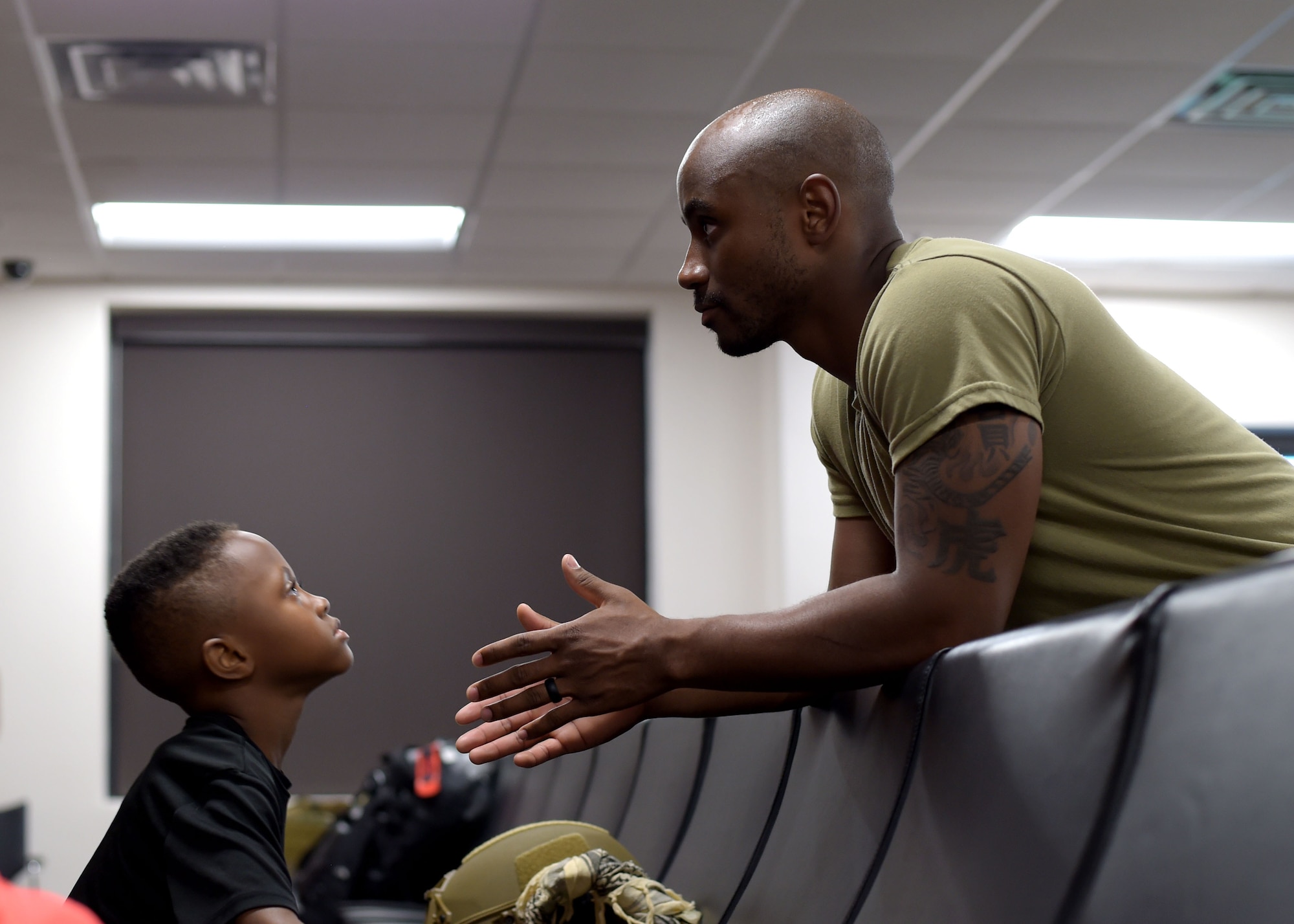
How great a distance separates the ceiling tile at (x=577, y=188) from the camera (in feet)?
14.8

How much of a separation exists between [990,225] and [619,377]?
1.95 metres

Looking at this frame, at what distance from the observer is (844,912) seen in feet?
3.31

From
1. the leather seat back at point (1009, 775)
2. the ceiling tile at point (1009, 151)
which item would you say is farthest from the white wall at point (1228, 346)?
the leather seat back at point (1009, 775)

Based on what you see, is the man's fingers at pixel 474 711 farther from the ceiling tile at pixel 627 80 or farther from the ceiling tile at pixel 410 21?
the ceiling tile at pixel 627 80

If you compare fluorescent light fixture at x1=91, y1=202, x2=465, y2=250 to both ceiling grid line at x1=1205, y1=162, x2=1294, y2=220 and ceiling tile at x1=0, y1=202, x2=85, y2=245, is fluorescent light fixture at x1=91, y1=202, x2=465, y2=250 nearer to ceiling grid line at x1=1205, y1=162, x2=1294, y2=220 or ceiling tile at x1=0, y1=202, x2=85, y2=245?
ceiling tile at x1=0, y1=202, x2=85, y2=245

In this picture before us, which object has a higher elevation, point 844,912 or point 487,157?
point 487,157

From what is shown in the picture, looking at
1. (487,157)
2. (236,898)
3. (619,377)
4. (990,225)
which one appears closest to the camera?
(236,898)

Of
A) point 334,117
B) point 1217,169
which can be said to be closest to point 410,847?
point 334,117

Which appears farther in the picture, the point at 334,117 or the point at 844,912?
the point at 334,117

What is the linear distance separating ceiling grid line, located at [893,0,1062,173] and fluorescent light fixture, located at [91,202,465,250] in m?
1.75

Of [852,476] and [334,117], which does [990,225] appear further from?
[852,476]

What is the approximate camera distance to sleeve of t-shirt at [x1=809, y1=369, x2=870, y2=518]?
1550 mm

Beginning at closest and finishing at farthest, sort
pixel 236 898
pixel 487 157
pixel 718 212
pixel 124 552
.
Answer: pixel 236 898
pixel 718 212
pixel 487 157
pixel 124 552

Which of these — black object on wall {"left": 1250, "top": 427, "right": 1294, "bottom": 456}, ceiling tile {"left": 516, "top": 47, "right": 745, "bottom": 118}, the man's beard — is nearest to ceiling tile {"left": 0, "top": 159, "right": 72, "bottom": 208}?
ceiling tile {"left": 516, "top": 47, "right": 745, "bottom": 118}
